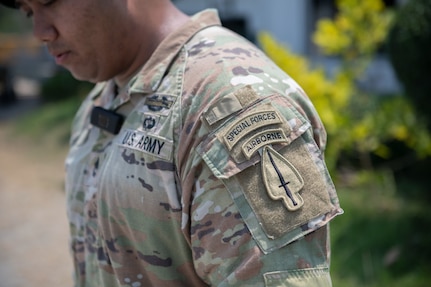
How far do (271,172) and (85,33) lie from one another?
60cm

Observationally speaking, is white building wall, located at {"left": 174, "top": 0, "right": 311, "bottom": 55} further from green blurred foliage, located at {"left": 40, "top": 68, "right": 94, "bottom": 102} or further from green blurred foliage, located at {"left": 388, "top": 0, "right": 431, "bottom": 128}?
green blurred foliage, located at {"left": 388, "top": 0, "right": 431, "bottom": 128}

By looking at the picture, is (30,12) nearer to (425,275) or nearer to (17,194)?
(425,275)

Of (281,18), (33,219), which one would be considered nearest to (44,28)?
(33,219)

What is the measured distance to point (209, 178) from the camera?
129 centimetres

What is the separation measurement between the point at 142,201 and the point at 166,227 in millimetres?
77

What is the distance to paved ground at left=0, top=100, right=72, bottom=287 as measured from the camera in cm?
500

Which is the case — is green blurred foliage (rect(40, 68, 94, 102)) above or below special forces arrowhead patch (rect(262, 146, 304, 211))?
below

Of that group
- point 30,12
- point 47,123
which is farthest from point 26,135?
point 30,12

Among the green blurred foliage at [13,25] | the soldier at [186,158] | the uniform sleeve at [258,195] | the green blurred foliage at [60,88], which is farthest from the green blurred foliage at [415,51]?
the green blurred foliage at [13,25]

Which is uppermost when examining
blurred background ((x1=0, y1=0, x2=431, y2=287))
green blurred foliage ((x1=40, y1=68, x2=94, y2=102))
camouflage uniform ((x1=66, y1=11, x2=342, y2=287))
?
camouflage uniform ((x1=66, y1=11, x2=342, y2=287))

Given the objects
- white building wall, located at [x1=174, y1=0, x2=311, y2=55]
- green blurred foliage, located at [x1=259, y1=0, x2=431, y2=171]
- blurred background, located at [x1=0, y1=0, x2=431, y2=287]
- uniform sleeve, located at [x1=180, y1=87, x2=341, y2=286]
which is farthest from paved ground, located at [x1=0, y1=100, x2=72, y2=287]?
uniform sleeve, located at [x1=180, y1=87, x2=341, y2=286]

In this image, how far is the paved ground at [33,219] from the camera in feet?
16.4

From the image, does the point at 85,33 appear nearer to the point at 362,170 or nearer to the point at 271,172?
the point at 271,172

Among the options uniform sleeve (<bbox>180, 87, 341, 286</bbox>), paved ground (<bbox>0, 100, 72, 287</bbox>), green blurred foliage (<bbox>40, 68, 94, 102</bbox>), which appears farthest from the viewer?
green blurred foliage (<bbox>40, 68, 94, 102</bbox>)
